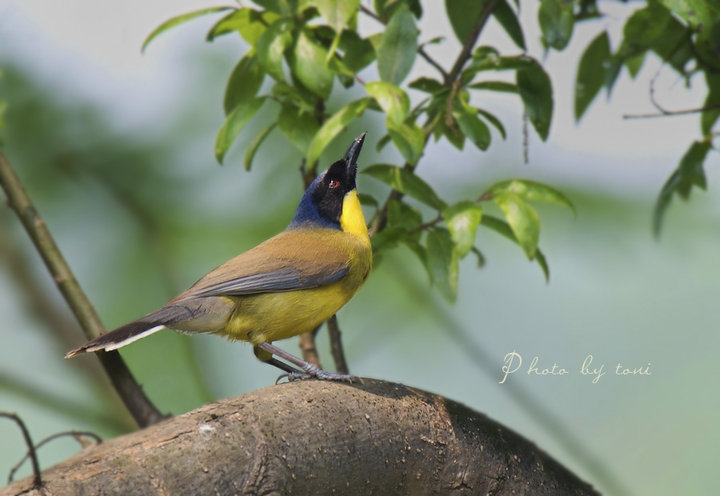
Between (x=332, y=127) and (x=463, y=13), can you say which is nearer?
(x=332, y=127)

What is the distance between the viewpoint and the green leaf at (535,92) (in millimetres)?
1979

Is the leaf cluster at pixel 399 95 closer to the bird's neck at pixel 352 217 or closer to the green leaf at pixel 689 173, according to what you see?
the bird's neck at pixel 352 217

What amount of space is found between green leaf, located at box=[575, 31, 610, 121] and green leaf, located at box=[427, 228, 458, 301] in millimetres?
763

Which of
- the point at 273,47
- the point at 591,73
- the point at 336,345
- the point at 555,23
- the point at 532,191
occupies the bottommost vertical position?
the point at 336,345

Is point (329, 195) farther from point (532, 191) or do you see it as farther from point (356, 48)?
point (532, 191)

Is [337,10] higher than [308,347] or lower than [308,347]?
higher

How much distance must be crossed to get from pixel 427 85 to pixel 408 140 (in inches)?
12.7

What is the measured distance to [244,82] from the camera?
2.14 meters

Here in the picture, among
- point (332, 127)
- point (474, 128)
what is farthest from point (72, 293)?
point (474, 128)

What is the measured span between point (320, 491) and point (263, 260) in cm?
57

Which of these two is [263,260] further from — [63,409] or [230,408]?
[63,409]

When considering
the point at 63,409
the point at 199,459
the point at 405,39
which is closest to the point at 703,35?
the point at 405,39

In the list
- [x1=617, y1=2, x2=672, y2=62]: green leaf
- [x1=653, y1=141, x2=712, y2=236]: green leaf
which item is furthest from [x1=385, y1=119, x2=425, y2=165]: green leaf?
[x1=653, y1=141, x2=712, y2=236]: green leaf

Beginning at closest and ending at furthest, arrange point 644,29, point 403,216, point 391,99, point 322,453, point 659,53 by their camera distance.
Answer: point 322,453 < point 391,99 < point 403,216 < point 644,29 < point 659,53
